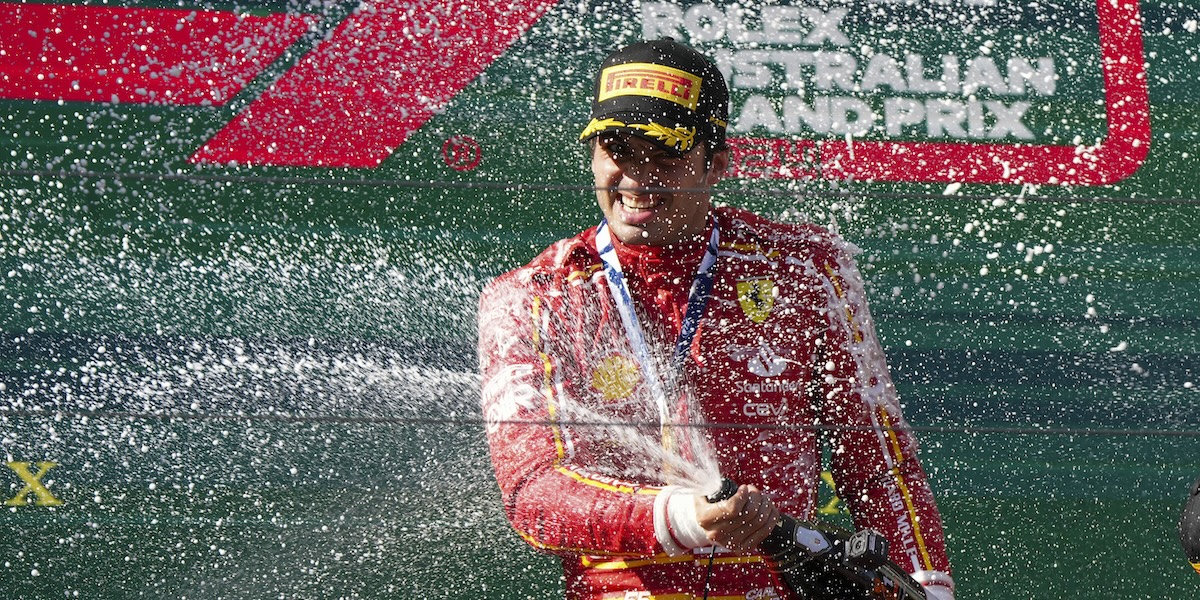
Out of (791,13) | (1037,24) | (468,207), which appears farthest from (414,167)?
(1037,24)

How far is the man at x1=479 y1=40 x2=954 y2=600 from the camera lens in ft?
5.70

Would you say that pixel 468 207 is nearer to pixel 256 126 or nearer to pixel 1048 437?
pixel 256 126

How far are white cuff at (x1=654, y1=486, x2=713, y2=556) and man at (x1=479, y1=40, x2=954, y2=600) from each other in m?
0.16

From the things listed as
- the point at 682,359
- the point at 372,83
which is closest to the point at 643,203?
the point at 682,359

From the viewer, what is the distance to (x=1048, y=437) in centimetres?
280

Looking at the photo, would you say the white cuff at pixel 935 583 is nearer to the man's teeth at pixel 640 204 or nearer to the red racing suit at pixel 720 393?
the red racing suit at pixel 720 393

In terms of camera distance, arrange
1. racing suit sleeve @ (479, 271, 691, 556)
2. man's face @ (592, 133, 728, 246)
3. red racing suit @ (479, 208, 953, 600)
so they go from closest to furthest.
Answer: racing suit sleeve @ (479, 271, 691, 556) < red racing suit @ (479, 208, 953, 600) < man's face @ (592, 133, 728, 246)

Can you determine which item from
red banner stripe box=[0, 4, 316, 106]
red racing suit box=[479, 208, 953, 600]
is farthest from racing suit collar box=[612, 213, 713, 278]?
red banner stripe box=[0, 4, 316, 106]

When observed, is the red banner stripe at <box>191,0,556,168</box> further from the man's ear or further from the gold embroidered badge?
the gold embroidered badge

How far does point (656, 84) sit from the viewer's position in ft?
6.07

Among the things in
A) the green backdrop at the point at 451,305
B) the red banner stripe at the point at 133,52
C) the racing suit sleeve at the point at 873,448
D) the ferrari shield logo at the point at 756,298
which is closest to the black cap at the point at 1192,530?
the racing suit sleeve at the point at 873,448

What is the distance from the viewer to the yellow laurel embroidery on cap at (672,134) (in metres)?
1.81

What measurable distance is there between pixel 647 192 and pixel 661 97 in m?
0.13

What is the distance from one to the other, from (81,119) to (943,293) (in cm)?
178
